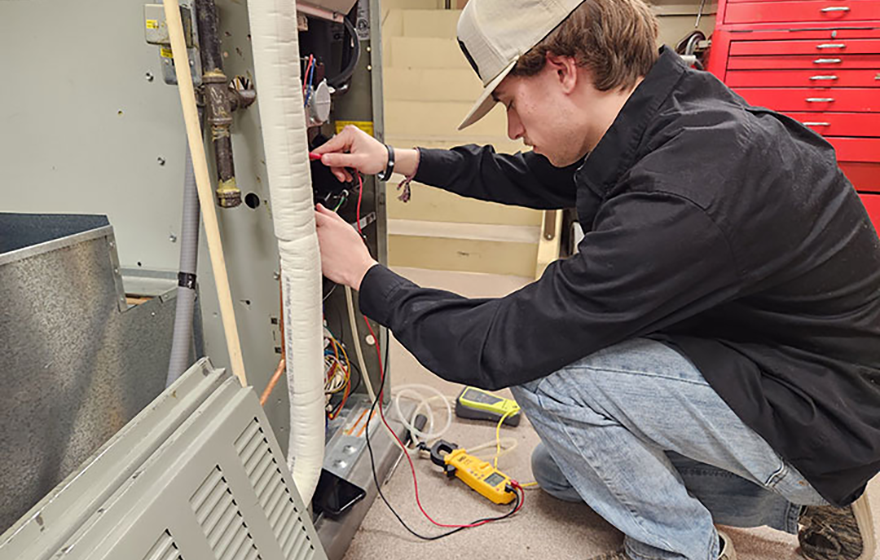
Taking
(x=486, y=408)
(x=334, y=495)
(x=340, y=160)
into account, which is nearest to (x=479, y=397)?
(x=486, y=408)

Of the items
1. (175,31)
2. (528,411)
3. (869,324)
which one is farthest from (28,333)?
(869,324)

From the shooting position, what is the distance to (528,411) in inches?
37.7

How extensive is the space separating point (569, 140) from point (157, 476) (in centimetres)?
72

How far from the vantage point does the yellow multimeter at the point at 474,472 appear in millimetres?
1219

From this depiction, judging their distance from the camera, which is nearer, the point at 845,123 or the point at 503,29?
the point at 503,29

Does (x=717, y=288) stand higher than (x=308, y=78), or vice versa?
(x=308, y=78)

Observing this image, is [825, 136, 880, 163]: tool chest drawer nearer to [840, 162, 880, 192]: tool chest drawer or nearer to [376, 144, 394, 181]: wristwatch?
[840, 162, 880, 192]: tool chest drawer

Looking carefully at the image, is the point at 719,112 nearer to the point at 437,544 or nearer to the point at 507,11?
the point at 507,11

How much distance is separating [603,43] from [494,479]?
90 centimetres

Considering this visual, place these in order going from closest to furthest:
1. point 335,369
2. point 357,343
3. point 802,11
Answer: point 335,369
point 357,343
point 802,11

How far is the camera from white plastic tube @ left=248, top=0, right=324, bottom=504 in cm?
64

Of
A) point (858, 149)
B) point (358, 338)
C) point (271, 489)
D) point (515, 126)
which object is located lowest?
point (358, 338)

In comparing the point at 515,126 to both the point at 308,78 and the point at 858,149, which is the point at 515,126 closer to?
the point at 308,78

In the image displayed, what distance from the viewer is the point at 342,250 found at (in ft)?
2.85
